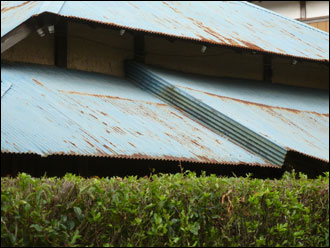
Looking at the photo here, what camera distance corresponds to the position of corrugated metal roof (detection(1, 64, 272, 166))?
1036 centimetres

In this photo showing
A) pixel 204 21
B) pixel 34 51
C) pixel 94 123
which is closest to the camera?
pixel 94 123

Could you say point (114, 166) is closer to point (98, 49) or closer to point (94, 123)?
point (94, 123)

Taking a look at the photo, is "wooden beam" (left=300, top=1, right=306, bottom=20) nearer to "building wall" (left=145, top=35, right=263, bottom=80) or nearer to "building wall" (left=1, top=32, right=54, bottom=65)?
"building wall" (left=145, top=35, right=263, bottom=80)

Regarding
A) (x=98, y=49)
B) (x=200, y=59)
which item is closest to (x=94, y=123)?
(x=98, y=49)

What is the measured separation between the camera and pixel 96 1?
15.3 metres

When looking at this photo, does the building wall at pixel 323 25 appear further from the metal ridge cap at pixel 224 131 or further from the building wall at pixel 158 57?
the metal ridge cap at pixel 224 131

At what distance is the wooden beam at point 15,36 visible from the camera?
42.2 ft

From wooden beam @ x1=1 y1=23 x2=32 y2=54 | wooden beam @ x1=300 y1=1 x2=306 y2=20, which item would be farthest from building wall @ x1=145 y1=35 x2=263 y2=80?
wooden beam @ x1=300 y1=1 x2=306 y2=20

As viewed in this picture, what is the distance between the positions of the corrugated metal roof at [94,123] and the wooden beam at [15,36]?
0.43m

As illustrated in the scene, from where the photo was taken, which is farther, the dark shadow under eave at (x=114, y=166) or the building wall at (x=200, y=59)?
the building wall at (x=200, y=59)

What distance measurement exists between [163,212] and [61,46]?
29.3ft

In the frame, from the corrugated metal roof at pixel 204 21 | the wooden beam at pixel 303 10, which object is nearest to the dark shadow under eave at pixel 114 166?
the corrugated metal roof at pixel 204 21

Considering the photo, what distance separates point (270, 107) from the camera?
15.9 metres

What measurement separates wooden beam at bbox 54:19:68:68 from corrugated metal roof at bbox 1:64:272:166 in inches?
14.7
